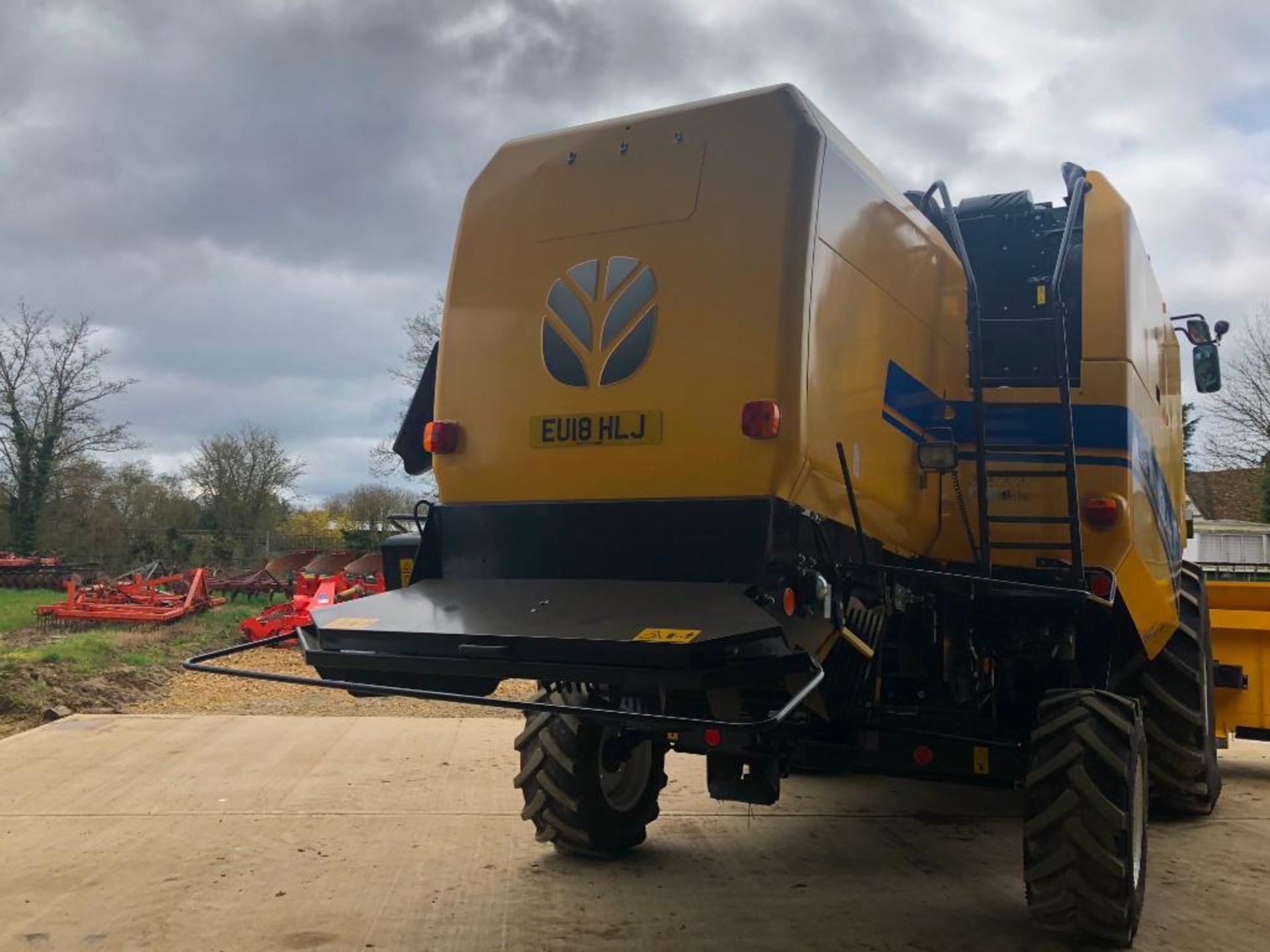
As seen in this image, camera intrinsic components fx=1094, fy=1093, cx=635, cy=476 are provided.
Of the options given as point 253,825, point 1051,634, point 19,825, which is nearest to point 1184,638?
point 1051,634

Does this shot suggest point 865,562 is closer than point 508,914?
Yes

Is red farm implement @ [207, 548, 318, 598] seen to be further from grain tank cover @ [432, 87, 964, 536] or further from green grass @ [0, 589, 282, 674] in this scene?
grain tank cover @ [432, 87, 964, 536]

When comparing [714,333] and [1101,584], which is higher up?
[714,333]

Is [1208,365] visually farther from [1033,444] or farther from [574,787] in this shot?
[574,787]

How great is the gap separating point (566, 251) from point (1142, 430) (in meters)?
3.28

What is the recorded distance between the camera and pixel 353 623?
4.04 metres

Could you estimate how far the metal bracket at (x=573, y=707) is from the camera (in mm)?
3230

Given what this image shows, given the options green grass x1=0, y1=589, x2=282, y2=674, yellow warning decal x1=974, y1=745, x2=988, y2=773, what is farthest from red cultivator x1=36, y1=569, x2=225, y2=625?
yellow warning decal x1=974, y1=745, x2=988, y2=773

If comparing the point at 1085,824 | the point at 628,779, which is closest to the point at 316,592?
the point at 628,779

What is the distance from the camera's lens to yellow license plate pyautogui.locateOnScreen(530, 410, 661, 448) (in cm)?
416

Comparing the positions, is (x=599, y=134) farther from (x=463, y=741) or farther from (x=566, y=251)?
(x=463, y=741)

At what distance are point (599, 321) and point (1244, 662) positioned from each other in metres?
6.00

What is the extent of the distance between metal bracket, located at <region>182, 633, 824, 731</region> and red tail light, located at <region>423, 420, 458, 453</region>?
978 mm

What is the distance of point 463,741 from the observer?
9.08 meters
